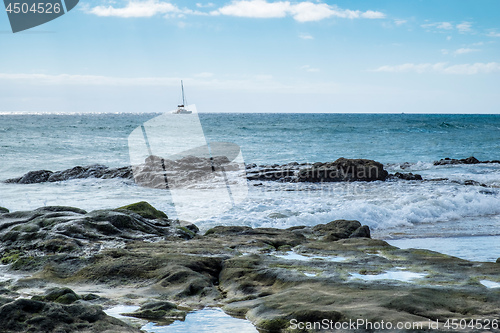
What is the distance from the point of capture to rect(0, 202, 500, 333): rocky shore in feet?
11.2

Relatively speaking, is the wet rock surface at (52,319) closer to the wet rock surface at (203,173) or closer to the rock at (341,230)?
the rock at (341,230)

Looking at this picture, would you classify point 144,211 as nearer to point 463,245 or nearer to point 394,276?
point 394,276

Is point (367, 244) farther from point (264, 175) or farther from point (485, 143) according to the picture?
point (485, 143)

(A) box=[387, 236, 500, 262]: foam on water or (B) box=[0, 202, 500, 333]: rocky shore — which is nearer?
(B) box=[0, 202, 500, 333]: rocky shore

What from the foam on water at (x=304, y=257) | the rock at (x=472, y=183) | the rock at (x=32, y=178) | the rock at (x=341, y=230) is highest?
the foam on water at (x=304, y=257)

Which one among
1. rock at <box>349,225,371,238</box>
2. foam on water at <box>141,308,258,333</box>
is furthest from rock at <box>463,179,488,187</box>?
foam on water at <box>141,308,258,333</box>

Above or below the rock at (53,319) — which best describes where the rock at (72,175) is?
below

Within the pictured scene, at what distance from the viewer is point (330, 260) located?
17.9 ft

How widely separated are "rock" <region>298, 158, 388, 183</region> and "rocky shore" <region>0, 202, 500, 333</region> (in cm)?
816

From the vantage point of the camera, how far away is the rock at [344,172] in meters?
15.4

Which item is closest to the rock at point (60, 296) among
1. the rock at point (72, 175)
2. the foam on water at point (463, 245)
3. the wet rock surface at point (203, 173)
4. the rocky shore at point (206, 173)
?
the foam on water at point (463, 245)

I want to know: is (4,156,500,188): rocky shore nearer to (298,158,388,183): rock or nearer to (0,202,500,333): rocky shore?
(298,158,388,183): rock

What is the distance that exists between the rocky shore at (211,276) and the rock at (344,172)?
26.8 feet

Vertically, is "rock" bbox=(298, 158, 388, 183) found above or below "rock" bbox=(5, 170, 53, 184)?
above
